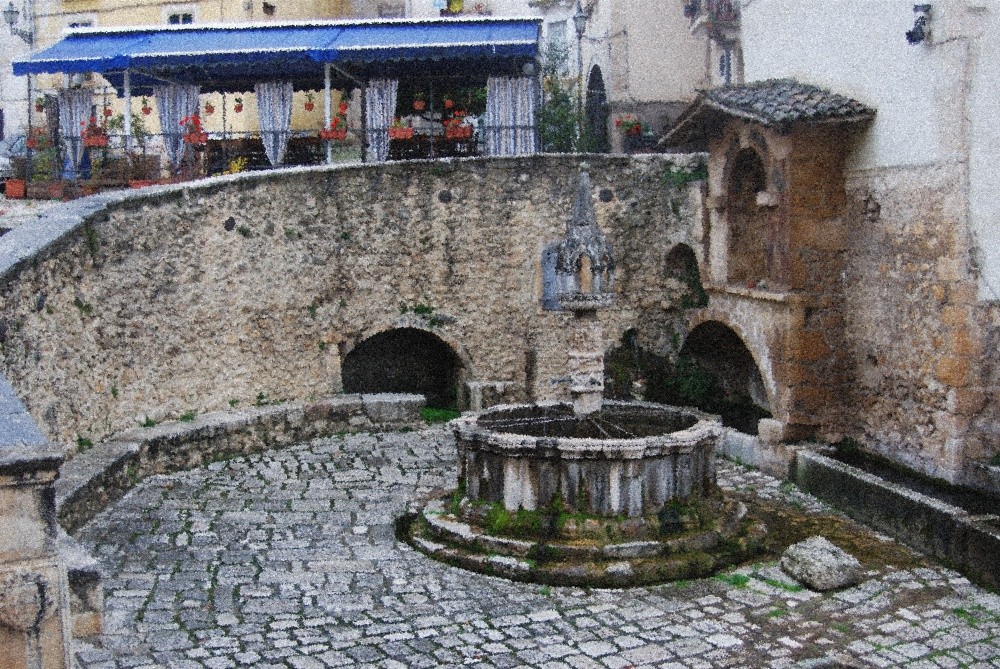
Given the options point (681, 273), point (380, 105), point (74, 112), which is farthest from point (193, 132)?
point (681, 273)

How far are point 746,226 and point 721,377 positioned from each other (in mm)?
2596

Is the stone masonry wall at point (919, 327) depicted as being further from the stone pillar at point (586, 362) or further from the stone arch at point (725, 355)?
the stone pillar at point (586, 362)

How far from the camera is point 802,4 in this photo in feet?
44.5

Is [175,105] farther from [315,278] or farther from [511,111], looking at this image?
[511,111]

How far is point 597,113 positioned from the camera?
2294 centimetres

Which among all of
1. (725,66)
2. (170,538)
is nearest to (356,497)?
(170,538)

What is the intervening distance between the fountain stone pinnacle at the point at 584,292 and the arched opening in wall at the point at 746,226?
4680 mm

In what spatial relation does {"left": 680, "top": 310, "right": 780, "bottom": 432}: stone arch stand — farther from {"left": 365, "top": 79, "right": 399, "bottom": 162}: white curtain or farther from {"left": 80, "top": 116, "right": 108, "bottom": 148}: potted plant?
{"left": 80, "top": 116, "right": 108, "bottom": 148}: potted plant

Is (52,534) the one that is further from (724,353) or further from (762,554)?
(724,353)

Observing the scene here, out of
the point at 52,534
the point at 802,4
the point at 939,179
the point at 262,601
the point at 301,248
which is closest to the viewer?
the point at 52,534

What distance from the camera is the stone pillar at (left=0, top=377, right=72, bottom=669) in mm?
3836

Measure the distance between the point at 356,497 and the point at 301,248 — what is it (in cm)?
489

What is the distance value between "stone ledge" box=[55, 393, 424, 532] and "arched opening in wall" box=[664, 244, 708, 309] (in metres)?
4.47

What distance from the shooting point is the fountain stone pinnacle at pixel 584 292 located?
10625 mm
